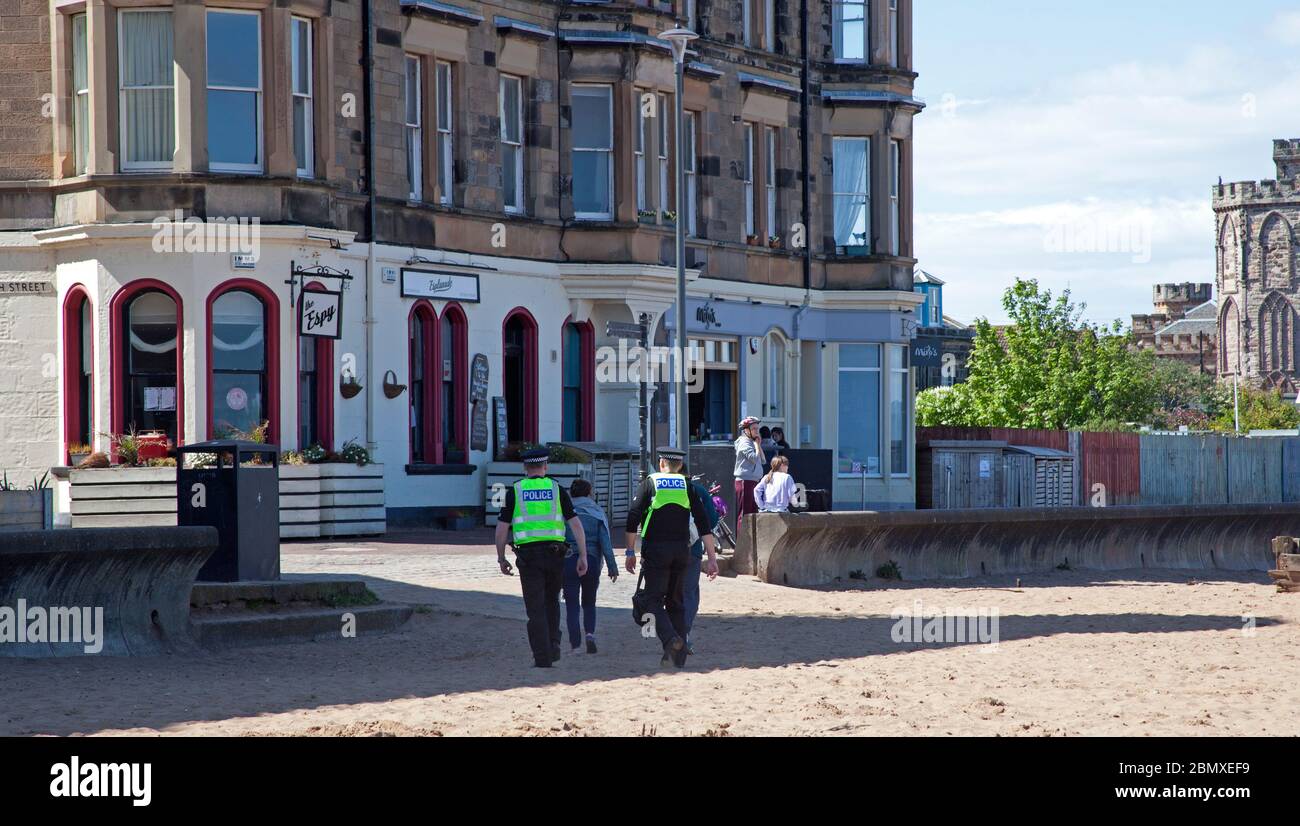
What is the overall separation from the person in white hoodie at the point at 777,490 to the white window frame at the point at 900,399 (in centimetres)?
1697

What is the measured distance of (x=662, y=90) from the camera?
114 ft

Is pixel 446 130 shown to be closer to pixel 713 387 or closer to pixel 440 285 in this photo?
pixel 440 285

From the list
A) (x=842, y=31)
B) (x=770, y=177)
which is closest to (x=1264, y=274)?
(x=842, y=31)

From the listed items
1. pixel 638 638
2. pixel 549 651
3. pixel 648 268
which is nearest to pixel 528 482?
pixel 549 651

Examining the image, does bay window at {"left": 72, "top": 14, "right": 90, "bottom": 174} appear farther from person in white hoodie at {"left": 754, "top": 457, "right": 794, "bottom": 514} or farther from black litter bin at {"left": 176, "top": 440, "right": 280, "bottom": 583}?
black litter bin at {"left": 176, "top": 440, "right": 280, "bottom": 583}

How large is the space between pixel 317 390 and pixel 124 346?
9.34ft

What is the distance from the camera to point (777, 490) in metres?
24.1

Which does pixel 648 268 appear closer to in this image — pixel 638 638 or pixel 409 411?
pixel 409 411

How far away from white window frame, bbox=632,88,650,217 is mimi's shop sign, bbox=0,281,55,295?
33.8ft

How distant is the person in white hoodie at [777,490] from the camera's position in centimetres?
2408

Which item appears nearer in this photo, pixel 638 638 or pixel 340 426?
pixel 638 638
